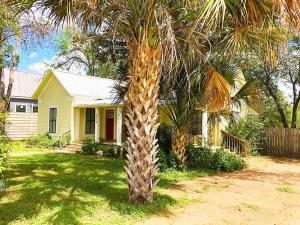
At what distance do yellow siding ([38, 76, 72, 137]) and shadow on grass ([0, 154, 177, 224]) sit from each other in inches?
410

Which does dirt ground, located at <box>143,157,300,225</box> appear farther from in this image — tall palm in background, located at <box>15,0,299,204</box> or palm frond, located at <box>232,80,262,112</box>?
palm frond, located at <box>232,80,262,112</box>

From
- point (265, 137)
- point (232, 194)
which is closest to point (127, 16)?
point (232, 194)

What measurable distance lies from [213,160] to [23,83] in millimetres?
24459

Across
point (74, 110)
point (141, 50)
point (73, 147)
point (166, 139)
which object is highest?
point (141, 50)

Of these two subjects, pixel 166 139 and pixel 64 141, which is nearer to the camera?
pixel 166 139

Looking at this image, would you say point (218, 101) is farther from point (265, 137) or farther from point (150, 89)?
point (265, 137)

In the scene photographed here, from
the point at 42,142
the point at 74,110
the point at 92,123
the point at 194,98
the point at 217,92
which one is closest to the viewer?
the point at 217,92

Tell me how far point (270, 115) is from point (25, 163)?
18.6 meters

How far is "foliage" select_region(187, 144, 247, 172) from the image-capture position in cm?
1267

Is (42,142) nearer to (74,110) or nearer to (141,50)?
(74,110)

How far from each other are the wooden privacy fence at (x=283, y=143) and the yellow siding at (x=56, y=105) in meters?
13.7

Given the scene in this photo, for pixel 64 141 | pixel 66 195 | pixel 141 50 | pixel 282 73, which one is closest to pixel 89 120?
pixel 64 141

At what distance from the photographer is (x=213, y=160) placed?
1288 centimetres

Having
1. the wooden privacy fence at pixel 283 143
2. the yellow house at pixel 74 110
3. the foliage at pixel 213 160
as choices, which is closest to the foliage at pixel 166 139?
the foliage at pixel 213 160
